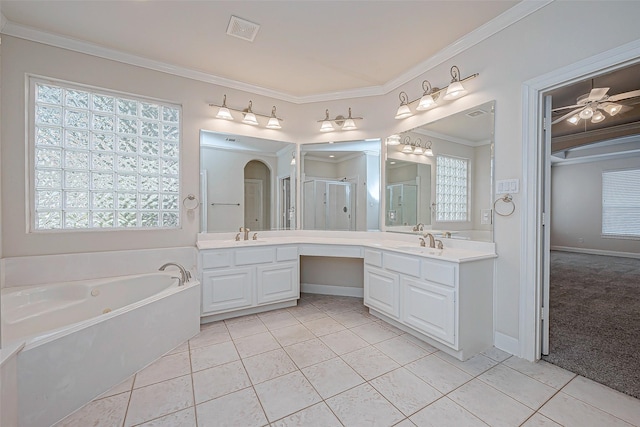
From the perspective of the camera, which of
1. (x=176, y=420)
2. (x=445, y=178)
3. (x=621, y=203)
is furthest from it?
(x=621, y=203)

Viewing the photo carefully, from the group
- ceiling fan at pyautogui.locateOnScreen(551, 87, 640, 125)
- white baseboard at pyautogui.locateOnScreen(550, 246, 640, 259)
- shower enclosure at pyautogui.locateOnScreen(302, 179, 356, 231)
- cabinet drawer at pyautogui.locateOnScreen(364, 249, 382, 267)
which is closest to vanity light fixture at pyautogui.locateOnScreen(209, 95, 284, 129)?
shower enclosure at pyautogui.locateOnScreen(302, 179, 356, 231)

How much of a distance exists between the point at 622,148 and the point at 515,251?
642cm

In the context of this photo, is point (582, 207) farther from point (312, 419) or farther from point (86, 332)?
point (86, 332)

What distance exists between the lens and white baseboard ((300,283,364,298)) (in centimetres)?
338

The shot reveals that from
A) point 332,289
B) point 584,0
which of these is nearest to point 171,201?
point 332,289

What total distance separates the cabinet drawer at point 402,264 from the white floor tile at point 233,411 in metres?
1.45

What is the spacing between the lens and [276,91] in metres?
3.29

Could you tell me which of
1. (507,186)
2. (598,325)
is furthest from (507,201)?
(598,325)

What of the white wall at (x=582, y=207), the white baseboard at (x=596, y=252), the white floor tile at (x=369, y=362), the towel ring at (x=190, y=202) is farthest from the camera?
the white wall at (x=582, y=207)

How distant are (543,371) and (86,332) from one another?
113 inches

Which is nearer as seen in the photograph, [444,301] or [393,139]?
[444,301]

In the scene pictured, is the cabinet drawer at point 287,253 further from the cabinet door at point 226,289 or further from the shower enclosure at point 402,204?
the shower enclosure at point 402,204

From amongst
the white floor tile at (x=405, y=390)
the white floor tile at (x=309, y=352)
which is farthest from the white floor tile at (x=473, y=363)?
the white floor tile at (x=309, y=352)

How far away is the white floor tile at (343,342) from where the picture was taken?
6.94ft
